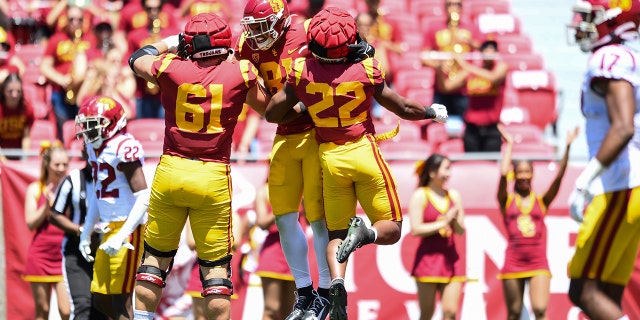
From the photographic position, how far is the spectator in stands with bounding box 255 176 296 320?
34.3ft

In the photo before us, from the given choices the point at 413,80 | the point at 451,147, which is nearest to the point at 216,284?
the point at 451,147

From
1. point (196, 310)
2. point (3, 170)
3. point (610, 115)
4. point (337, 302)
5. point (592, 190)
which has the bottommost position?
point (196, 310)

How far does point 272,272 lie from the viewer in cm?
1046

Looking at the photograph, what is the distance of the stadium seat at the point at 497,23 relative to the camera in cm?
1502

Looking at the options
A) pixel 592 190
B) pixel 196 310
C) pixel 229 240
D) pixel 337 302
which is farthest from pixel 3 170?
pixel 592 190

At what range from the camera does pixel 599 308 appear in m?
6.81

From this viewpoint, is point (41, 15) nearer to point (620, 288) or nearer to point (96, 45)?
point (96, 45)

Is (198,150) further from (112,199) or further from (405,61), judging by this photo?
(405,61)

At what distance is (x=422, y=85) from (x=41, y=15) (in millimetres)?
5275

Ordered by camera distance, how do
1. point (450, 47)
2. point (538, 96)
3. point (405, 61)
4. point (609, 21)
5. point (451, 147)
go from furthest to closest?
point (405, 61)
point (538, 96)
point (450, 47)
point (451, 147)
point (609, 21)

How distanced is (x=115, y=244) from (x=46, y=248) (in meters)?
2.77

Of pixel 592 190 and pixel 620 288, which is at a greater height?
pixel 592 190

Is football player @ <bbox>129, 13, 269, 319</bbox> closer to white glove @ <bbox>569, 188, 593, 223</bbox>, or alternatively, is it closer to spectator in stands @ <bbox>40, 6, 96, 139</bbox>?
white glove @ <bbox>569, 188, 593, 223</bbox>

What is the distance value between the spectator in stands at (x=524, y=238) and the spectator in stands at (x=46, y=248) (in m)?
4.20
